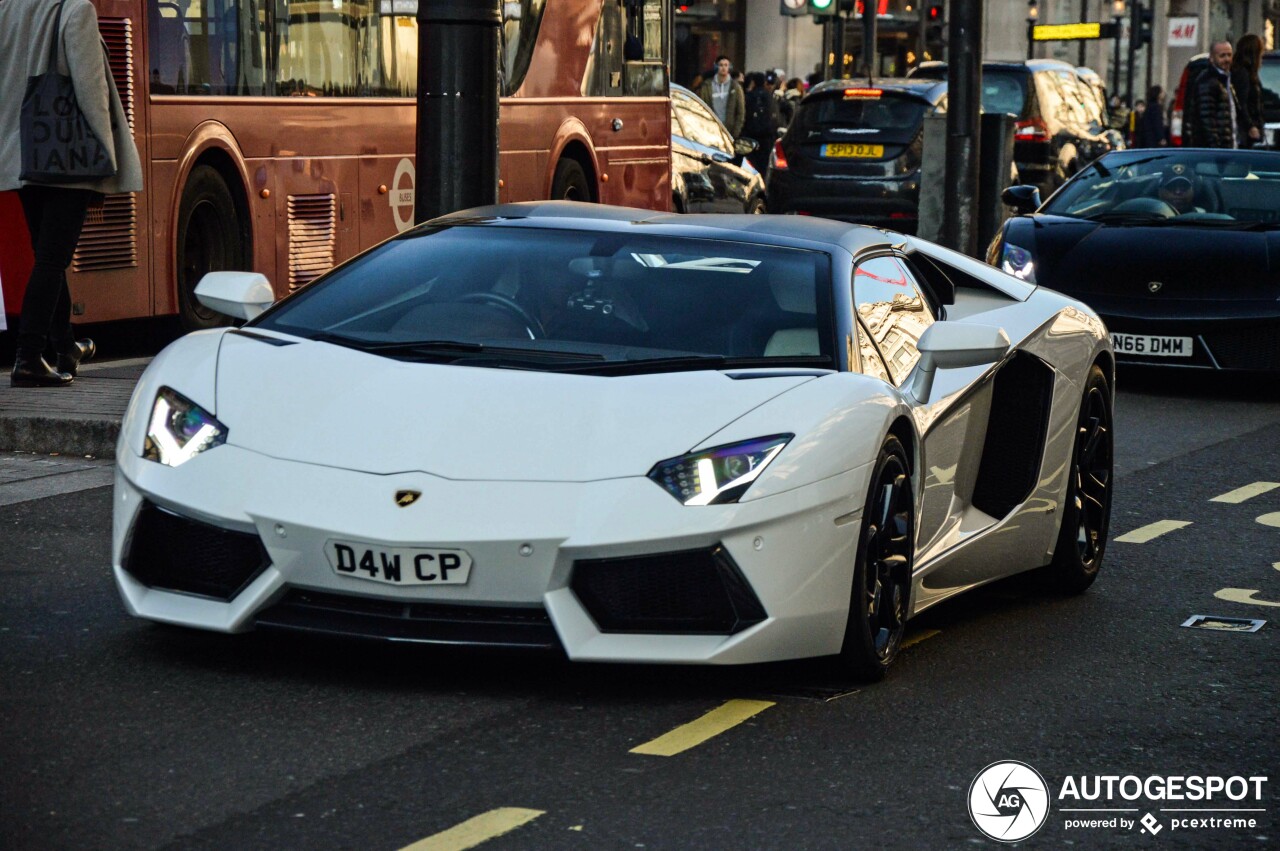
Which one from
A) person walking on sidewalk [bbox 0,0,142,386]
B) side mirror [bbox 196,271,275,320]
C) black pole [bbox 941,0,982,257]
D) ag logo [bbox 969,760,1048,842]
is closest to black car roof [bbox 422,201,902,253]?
side mirror [bbox 196,271,275,320]

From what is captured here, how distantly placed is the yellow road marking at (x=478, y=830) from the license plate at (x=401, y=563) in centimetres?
77

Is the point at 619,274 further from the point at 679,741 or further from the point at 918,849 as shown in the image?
the point at 918,849

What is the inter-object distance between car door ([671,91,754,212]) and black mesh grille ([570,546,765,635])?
53.7ft

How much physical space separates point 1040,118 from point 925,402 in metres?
18.9

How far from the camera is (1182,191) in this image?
13.5 metres

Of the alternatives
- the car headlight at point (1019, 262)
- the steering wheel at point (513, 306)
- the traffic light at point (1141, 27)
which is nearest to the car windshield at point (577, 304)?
the steering wheel at point (513, 306)

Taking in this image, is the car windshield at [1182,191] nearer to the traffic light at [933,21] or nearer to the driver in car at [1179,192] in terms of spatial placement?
the driver in car at [1179,192]

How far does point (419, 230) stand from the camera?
6.37m

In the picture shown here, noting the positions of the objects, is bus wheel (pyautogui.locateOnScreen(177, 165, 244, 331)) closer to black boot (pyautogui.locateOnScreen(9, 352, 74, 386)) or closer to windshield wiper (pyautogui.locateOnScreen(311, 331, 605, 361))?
black boot (pyautogui.locateOnScreen(9, 352, 74, 386))

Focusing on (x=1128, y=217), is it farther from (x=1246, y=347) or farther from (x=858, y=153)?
(x=858, y=153)

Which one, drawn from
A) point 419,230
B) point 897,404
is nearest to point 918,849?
point 897,404

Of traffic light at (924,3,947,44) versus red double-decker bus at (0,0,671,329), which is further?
traffic light at (924,3,947,44)

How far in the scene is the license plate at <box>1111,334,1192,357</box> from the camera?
1235cm

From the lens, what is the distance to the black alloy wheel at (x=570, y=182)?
1672 cm
